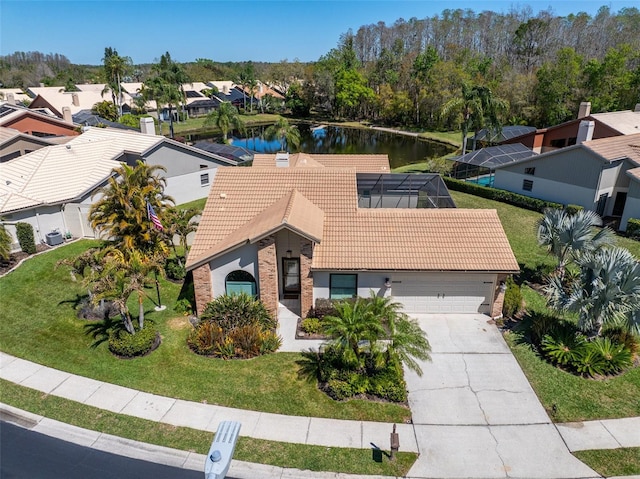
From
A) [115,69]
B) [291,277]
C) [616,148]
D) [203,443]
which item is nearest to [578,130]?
[616,148]

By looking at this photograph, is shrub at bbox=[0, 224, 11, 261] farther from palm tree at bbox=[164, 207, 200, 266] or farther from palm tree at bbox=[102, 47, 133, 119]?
palm tree at bbox=[102, 47, 133, 119]

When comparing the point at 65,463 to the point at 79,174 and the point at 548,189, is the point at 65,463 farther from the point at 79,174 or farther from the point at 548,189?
the point at 548,189

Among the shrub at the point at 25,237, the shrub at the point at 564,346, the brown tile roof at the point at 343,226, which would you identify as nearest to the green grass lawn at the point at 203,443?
the brown tile roof at the point at 343,226

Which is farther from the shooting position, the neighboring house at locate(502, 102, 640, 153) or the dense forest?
the dense forest

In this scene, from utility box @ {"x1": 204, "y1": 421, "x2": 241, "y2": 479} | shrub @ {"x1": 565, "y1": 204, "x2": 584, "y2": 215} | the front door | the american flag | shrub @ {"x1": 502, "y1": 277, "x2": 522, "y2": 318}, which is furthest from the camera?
shrub @ {"x1": 565, "y1": 204, "x2": 584, "y2": 215}

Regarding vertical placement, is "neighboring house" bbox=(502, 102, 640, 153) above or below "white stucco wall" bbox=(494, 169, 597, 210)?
above

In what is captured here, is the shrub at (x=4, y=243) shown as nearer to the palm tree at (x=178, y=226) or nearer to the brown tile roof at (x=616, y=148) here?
the palm tree at (x=178, y=226)

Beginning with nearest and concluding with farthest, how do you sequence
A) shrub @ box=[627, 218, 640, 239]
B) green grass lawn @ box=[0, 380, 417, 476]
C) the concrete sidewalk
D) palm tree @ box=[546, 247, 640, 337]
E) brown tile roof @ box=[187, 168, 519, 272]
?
green grass lawn @ box=[0, 380, 417, 476], the concrete sidewalk, palm tree @ box=[546, 247, 640, 337], brown tile roof @ box=[187, 168, 519, 272], shrub @ box=[627, 218, 640, 239]

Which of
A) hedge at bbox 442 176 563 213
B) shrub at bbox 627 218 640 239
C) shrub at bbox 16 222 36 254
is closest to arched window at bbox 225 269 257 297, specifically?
shrub at bbox 16 222 36 254
